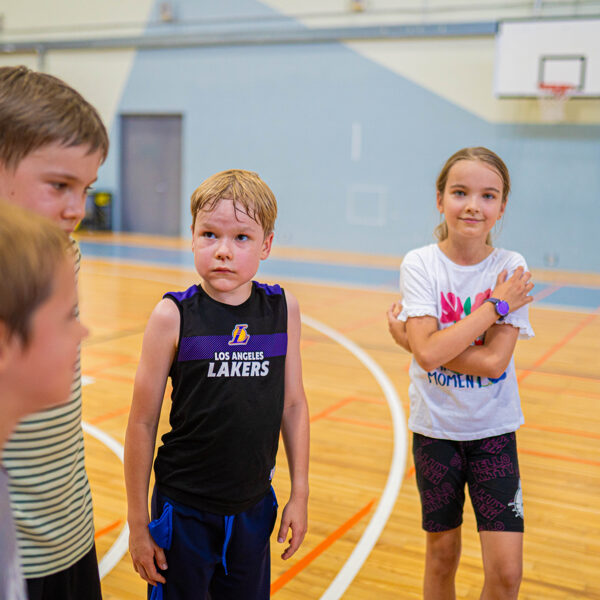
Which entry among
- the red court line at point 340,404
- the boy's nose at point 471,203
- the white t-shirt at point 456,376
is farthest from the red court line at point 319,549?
the boy's nose at point 471,203

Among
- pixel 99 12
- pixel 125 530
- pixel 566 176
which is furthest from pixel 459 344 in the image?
pixel 99 12

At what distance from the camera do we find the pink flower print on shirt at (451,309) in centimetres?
216

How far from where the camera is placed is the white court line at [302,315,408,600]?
2650mm

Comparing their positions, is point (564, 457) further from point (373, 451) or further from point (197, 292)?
point (197, 292)

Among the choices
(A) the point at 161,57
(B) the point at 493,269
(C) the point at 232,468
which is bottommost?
(C) the point at 232,468

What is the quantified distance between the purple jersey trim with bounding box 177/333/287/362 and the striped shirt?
10.1 inches

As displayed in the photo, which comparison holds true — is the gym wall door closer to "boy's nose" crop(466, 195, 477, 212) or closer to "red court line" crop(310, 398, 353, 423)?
"red court line" crop(310, 398, 353, 423)

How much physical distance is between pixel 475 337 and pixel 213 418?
814 mm

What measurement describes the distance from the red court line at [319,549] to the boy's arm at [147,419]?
1.08 m

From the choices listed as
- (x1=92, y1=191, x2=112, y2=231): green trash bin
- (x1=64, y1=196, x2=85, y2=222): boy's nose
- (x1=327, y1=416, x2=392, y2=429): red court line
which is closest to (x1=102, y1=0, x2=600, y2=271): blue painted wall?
(x1=92, y1=191, x2=112, y2=231): green trash bin

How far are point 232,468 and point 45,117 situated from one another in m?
0.82

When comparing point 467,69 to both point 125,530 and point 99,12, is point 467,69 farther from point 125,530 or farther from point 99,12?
point 125,530

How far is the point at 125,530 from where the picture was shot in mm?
2977

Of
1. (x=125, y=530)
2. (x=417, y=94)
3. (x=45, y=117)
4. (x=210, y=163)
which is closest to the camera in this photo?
(x=45, y=117)
